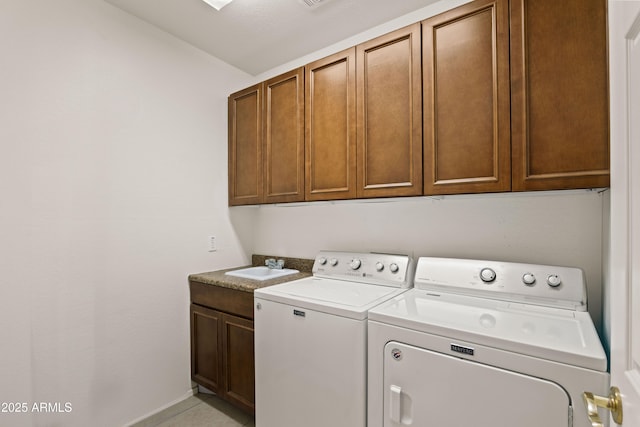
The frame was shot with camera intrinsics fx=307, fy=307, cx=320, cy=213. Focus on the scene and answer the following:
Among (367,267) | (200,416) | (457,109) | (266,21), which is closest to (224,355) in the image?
(200,416)

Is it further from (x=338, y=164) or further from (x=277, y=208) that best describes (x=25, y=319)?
(x=338, y=164)

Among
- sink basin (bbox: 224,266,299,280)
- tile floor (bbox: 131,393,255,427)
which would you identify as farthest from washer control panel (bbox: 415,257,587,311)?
tile floor (bbox: 131,393,255,427)

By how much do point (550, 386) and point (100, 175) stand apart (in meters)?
2.33

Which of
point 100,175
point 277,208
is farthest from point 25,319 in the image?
point 277,208

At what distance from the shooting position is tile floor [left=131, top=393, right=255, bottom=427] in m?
1.96

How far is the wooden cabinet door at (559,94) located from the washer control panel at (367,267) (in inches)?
29.0

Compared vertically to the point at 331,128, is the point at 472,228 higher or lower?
lower

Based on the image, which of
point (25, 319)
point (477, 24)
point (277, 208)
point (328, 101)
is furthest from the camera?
point (277, 208)

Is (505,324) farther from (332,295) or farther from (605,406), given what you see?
(332,295)

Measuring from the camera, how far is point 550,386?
947 mm

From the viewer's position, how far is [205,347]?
7.17 feet

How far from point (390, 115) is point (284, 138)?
2.58ft

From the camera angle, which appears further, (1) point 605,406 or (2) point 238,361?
(2) point 238,361

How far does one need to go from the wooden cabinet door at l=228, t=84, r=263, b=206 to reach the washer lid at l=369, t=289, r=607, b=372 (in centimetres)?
139
